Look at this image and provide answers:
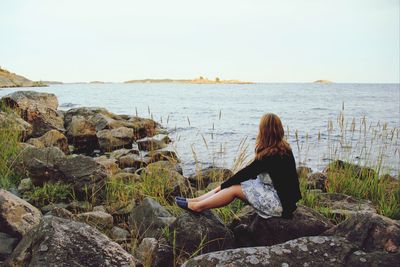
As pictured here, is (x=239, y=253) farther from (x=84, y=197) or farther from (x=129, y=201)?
(x=84, y=197)

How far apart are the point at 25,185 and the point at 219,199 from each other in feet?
11.6

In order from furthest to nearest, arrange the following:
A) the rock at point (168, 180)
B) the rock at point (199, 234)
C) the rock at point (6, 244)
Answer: the rock at point (168, 180) → the rock at point (199, 234) → the rock at point (6, 244)

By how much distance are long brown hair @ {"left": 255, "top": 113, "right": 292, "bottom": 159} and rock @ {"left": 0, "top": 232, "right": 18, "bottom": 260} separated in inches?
108

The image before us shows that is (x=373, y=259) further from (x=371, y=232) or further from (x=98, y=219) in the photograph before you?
(x=98, y=219)

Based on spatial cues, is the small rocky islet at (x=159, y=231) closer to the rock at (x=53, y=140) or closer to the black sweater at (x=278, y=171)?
the black sweater at (x=278, y=171)

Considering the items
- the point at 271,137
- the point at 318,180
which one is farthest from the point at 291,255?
the point at 318,180

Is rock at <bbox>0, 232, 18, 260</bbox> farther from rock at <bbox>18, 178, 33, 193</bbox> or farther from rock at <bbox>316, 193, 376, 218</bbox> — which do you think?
rock at <bbox>316, 193, 376, 218</bbox>

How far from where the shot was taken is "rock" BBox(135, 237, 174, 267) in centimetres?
417

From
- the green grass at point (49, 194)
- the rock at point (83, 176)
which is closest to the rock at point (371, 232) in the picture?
the rock at point (83, 176)

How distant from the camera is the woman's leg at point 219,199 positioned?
462cm

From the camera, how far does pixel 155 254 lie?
423 cm

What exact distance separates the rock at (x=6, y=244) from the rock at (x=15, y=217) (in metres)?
0.07

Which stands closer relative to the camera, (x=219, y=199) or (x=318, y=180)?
(x=219, y=199)

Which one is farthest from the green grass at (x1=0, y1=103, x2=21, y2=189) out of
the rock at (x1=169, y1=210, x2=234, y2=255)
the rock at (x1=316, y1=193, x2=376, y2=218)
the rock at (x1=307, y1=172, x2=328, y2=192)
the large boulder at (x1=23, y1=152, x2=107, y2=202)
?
the rock at (x1=307, y1=172, x2=328, y2=192)
